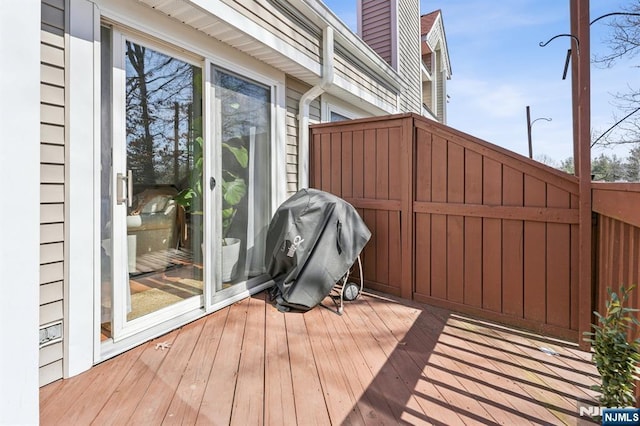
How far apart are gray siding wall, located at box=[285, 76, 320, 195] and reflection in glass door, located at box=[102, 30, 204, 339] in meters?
1.14

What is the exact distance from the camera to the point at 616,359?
4.52ft

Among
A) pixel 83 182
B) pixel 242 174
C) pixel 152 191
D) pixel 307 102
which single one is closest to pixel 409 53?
pixel 307 102

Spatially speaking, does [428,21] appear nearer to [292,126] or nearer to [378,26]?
[378,26]

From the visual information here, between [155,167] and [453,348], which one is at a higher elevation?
[155,167]

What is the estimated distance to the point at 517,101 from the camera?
35.8 feet

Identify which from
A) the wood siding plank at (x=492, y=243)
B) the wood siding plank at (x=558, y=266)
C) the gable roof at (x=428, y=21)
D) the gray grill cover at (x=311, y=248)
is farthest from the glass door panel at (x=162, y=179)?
the gable roof at (x=428, y=21)

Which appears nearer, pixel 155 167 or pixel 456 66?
pixel 155 167

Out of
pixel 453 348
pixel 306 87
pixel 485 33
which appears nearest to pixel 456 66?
pixel 485 33

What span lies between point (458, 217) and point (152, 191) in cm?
243

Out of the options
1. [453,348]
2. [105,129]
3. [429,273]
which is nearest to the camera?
[105,129]
